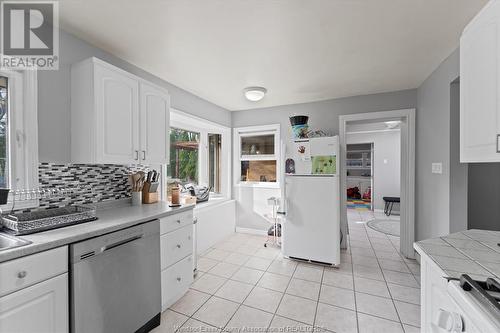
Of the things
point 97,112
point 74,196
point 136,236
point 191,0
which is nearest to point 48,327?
point 136,236

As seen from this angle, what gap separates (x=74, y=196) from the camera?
182cm

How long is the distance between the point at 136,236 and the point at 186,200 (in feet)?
2.83

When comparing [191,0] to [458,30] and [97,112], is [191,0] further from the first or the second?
[458,30]

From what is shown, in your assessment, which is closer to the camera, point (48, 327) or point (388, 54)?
point (48, 327)

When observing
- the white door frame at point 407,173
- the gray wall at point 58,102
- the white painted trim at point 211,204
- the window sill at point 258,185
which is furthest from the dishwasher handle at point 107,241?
the white door frame at point 407,173

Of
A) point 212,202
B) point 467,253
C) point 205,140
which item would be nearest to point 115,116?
point 205,140

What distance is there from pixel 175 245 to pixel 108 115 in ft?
4.05

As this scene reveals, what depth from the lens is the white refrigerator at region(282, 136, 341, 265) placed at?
107 inches

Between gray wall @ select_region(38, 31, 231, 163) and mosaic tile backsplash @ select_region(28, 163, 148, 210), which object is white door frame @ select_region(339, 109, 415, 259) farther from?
gray wall @ select_region(38, 31, 231, 163)

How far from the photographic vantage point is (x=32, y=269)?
109 cm

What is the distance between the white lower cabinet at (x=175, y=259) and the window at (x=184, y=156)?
1.22 meters

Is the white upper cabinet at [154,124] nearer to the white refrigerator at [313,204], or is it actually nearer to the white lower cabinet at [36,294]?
the white lower cabinet at [36,294]

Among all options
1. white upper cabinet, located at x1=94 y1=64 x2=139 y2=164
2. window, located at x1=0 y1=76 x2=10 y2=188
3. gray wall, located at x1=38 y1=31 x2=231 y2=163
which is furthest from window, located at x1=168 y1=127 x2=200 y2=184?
window, located at x1=0 y1=76 x2=10 y2=188

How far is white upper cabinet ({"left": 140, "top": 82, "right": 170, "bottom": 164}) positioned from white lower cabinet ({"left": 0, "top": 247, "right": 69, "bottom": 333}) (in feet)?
3.57
